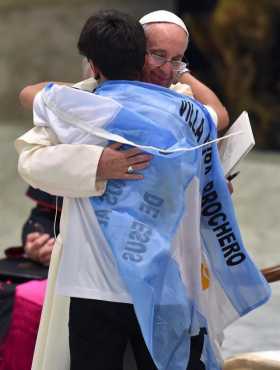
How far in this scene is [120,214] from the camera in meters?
2.01

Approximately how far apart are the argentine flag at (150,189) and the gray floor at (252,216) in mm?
1432

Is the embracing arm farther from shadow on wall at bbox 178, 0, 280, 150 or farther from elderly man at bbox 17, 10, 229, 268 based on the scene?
shadow on wall at bbox 178, 0, 280, 150

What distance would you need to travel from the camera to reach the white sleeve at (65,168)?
2.02 meters

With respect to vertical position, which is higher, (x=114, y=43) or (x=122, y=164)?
(x=114, y=43)

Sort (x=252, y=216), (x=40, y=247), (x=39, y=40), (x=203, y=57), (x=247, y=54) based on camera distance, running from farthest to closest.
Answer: (x=203, y=57) → (x=39, y=40) → (x=247, y=54) → (x=252, y=216) → (x=40, y=247)

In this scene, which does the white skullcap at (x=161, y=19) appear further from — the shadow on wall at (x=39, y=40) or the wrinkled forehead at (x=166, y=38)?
the shadow on wall at (x=39, y=40)

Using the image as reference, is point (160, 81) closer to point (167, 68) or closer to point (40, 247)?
point (167, 68)

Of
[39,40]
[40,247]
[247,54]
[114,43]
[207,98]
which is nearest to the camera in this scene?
[114,43]

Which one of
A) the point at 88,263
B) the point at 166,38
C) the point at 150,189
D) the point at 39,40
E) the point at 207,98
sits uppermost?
the point at 39,40

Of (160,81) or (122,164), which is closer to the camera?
(122,164)

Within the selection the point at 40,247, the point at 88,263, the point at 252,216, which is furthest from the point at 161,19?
the point at 252,216

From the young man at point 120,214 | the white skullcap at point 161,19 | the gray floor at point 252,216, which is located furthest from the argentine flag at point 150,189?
the gray floor at point 252,216

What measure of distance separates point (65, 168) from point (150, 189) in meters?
0.17

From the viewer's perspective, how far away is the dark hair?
2.00m
